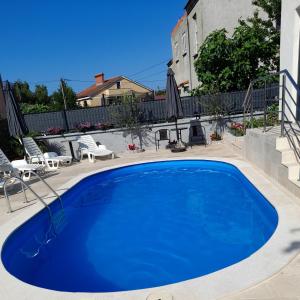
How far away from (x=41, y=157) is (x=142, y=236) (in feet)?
20.9

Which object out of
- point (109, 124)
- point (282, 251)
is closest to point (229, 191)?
point (282, 251)

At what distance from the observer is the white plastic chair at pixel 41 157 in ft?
32.8

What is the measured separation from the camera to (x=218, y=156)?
9.06 metres

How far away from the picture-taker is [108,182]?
855 centimetres

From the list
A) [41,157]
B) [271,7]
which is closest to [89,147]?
[41,157]

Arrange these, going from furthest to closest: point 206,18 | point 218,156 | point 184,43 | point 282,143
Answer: point 184,43
point 206,18
point 218,156
point 282,143

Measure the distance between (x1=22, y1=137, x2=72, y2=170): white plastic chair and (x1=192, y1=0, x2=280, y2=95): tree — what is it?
7106mm

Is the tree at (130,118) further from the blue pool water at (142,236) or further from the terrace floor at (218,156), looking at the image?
the blue pool water at (142,236)

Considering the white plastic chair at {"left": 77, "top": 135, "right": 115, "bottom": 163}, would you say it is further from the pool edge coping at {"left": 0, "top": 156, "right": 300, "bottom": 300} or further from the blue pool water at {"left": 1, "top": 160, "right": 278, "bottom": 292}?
the pool edge coping at {"left": 0, "top": 156, "right": 300, "bottom": 300}

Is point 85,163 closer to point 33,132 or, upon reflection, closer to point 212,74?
point 33,132

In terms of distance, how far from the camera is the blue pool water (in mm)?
4035

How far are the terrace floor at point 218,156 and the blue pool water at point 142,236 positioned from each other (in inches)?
29.0

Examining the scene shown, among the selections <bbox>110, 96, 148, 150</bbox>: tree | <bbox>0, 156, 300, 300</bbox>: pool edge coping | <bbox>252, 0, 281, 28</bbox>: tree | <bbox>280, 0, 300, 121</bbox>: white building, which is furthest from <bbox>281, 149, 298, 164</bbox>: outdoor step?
<bbox>252, 0, 281, 28</bbox>: tree

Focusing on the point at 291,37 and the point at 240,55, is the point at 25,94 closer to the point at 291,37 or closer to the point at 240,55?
the point at 240,55
